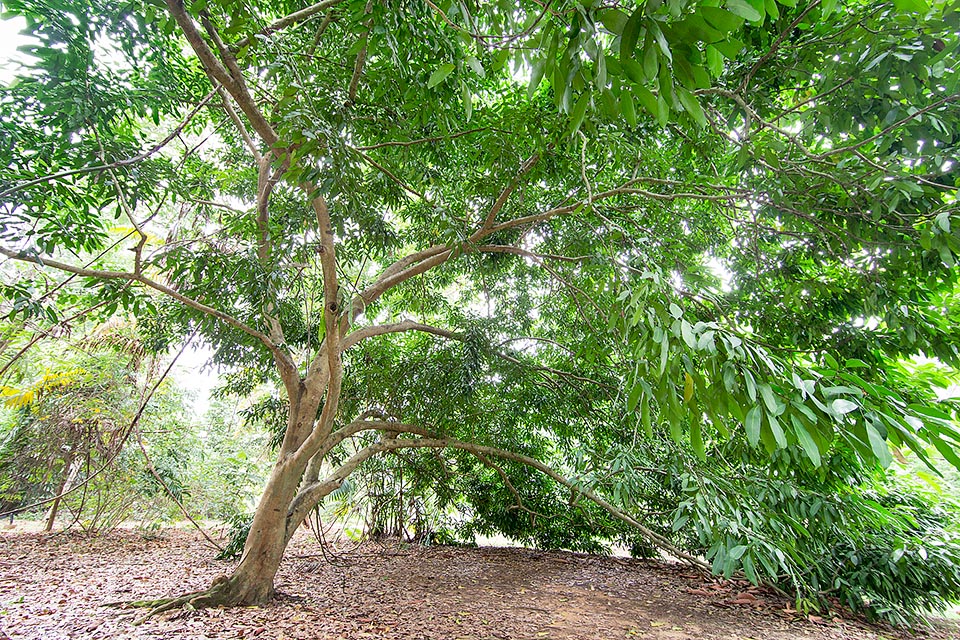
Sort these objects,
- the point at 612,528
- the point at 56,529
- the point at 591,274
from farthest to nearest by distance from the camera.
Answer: the point at 56,529 → the point at 612,528 → the point at 591,274

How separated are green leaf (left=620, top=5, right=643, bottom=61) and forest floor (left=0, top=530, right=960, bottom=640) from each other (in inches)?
134

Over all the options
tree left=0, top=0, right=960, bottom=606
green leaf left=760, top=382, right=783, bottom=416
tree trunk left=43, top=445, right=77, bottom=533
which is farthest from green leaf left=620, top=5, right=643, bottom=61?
tree trunk left=43, top=445, right=77, bottom=533

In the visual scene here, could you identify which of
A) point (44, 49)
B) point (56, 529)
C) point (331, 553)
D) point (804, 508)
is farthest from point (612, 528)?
point (56, 529)

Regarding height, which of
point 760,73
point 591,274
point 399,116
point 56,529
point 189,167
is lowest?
point 56,529

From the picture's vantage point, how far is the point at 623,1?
46.8 inches

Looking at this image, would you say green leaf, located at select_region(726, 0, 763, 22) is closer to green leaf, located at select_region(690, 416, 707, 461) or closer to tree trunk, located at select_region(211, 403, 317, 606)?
green leaf, located at select_region(690, 416, 707, 461)

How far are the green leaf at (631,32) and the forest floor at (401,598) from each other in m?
3.41

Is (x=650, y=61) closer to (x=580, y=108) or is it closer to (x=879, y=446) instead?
(x=580, y=108)

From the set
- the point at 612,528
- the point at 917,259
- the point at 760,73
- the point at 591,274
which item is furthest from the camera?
the point at 612,528

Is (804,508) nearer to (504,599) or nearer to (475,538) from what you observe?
(504,599)

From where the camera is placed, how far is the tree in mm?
1150

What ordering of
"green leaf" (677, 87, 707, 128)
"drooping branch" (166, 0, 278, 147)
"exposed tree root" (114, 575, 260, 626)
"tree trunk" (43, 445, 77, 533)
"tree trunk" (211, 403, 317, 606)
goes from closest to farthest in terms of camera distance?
"green leaf" (677, 87, 707, 128) < "drooping branch" (166, 0, 278, 147) < "exposed tree root" (114, 575, 260, 626) < "tree trunk" (211, 403, 317, 606) < "tree trunk" (43, 445, 77, 533)

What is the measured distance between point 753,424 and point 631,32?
0.86m

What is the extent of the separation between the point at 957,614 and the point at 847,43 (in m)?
5.12
